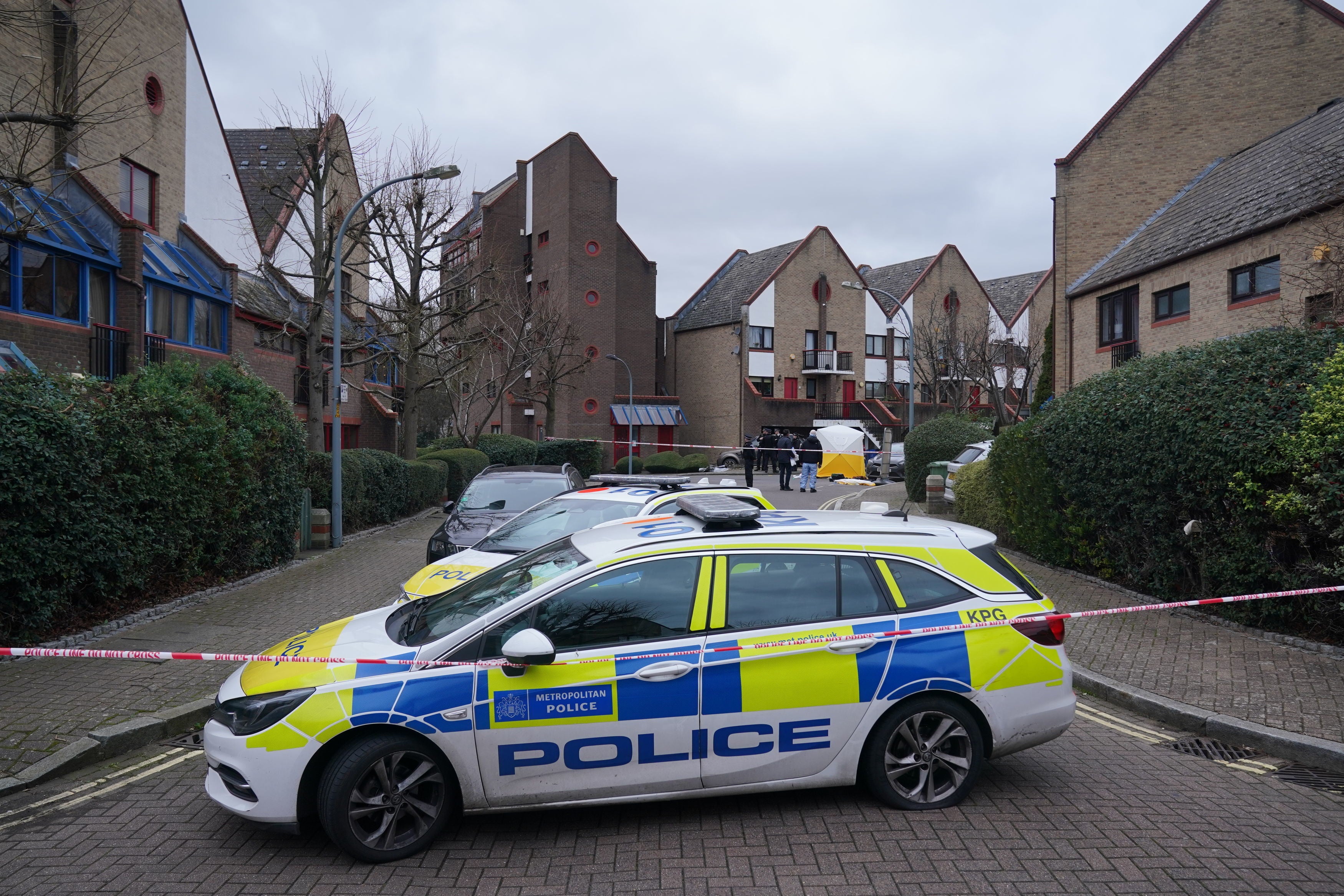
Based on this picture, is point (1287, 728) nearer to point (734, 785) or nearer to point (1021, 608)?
point (1021, 608)

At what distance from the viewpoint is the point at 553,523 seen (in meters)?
9.34

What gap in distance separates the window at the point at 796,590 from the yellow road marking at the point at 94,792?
332cm

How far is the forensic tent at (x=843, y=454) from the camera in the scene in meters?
32.0

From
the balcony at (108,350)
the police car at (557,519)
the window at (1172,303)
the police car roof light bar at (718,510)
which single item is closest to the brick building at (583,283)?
the balcony at (108,350)

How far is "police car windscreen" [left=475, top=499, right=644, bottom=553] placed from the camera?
9008mm

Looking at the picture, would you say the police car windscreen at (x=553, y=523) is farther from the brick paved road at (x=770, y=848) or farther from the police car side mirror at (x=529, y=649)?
the police car side mirror at (x=529, y=649)

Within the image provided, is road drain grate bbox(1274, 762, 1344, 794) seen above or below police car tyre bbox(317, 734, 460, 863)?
below

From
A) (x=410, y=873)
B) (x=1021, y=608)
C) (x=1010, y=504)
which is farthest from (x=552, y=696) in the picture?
(x=1010, y=504)

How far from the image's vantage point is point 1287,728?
5883 mm

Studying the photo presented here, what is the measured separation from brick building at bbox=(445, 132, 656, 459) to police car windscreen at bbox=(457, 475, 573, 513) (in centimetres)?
3132

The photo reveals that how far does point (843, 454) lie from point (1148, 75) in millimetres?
14490

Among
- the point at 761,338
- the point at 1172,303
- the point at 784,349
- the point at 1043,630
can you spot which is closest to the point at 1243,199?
the point at 1172,303

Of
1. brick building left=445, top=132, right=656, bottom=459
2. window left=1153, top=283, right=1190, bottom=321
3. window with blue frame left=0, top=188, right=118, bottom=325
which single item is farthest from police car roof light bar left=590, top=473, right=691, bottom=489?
brick building left=445, top=132, right=656, bottom=459

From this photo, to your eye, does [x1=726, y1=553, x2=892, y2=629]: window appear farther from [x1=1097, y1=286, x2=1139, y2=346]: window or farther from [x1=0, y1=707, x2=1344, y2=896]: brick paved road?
[x1=1097, y1=286, x2=1139, y2=346]: window
